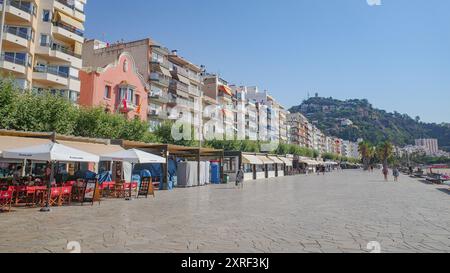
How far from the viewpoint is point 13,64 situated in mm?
33812

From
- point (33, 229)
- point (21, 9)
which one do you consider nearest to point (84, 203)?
point (33, 229)

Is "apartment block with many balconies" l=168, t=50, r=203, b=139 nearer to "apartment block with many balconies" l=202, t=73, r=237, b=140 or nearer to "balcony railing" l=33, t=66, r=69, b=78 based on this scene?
"apartment block with many balconies" l=202, t=73, r=237, b=140

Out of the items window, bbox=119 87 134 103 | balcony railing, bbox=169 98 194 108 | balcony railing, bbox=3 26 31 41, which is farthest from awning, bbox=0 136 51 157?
balcony railing, bbox=169 98 194 108

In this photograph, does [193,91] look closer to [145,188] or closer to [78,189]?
[145,188]

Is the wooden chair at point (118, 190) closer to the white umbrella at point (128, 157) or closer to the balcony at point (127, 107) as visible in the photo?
the white umbrella at point (128, 157)

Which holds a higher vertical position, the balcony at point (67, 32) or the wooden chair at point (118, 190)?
the balcony at point (67, 32)

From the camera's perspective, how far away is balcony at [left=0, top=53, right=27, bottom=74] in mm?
33062

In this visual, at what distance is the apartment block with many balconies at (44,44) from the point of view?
Result: 3466 cm

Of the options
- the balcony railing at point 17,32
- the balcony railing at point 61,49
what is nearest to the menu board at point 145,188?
the balcony railing at point 17,32

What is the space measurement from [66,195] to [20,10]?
2786 centimetres

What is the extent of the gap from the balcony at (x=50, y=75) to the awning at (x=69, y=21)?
5.87 meters

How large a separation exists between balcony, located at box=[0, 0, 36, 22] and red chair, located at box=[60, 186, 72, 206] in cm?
2674

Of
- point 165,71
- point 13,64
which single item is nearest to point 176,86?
point 165,71
